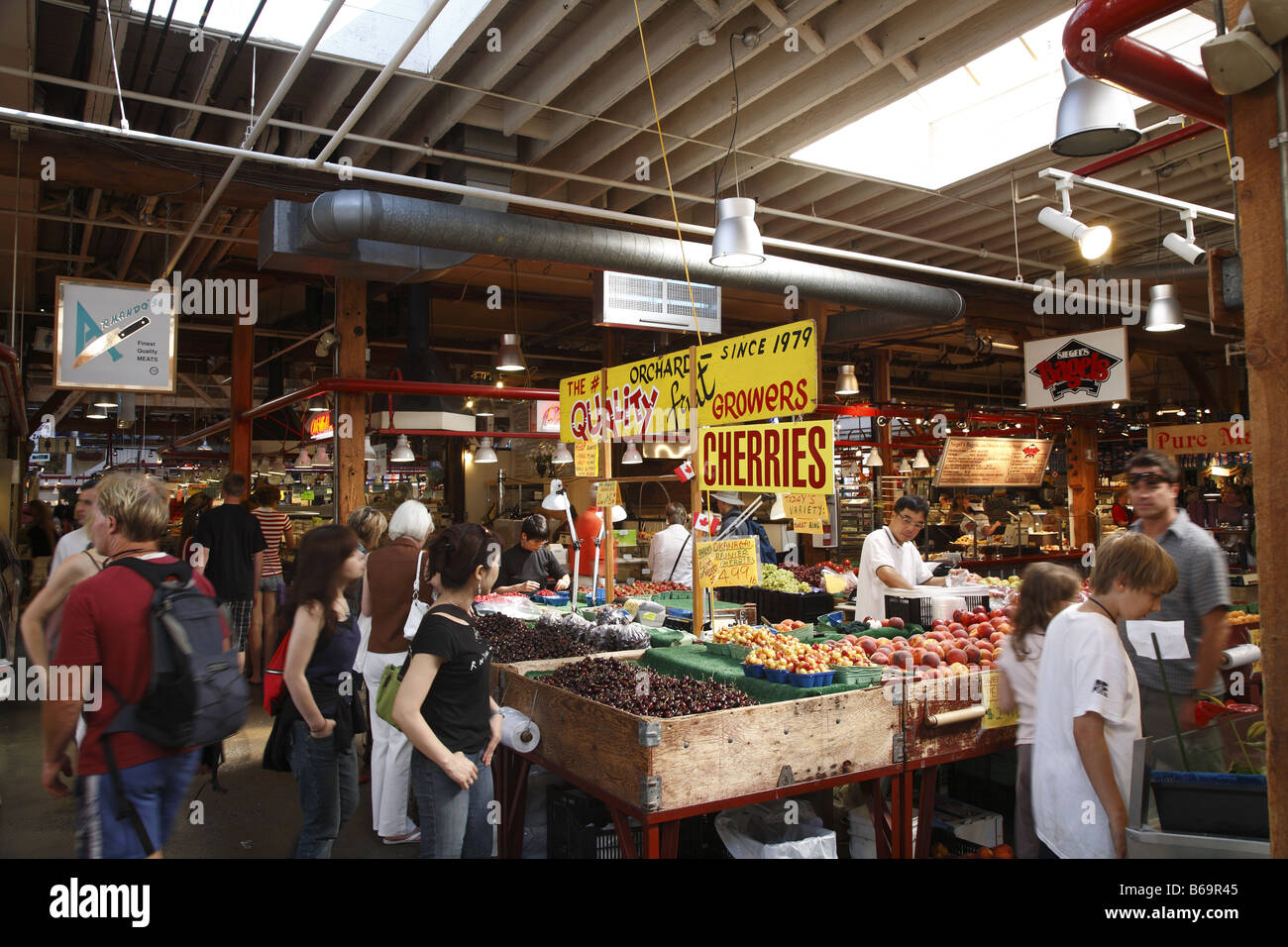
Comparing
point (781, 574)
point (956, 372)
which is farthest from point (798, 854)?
point (956, 372)

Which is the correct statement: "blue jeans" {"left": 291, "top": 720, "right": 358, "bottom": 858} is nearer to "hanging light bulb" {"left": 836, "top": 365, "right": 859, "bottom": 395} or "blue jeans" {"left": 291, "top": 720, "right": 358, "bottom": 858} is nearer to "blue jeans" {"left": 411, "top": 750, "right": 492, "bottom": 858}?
"blue jeans" {"left": 411, "top": 750, "right": 492, "bottom": 858}

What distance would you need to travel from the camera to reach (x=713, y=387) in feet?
16.9

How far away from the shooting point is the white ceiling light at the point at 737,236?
5375mm

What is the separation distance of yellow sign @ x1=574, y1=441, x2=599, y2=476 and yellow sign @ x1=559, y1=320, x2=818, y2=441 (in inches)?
5.3

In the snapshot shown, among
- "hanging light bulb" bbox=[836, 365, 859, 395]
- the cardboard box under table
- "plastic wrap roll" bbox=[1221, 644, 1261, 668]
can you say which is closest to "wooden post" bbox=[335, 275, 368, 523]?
the cardboard box under table

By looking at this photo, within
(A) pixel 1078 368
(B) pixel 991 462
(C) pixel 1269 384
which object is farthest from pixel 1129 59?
(B) pixel 991 462

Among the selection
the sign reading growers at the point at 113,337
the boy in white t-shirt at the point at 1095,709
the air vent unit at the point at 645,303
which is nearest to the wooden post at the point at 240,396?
the sign reading growers at the point at 113,337

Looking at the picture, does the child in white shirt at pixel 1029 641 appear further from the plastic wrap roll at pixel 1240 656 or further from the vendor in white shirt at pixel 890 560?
the vendor in white shirt at pixel 890 560

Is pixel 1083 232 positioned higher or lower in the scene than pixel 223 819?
higher

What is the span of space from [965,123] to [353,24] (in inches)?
196

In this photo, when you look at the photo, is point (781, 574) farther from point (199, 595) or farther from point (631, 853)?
point (199, 595)

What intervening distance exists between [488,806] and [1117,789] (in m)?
2.29

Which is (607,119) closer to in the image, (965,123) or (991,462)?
(965,123)
